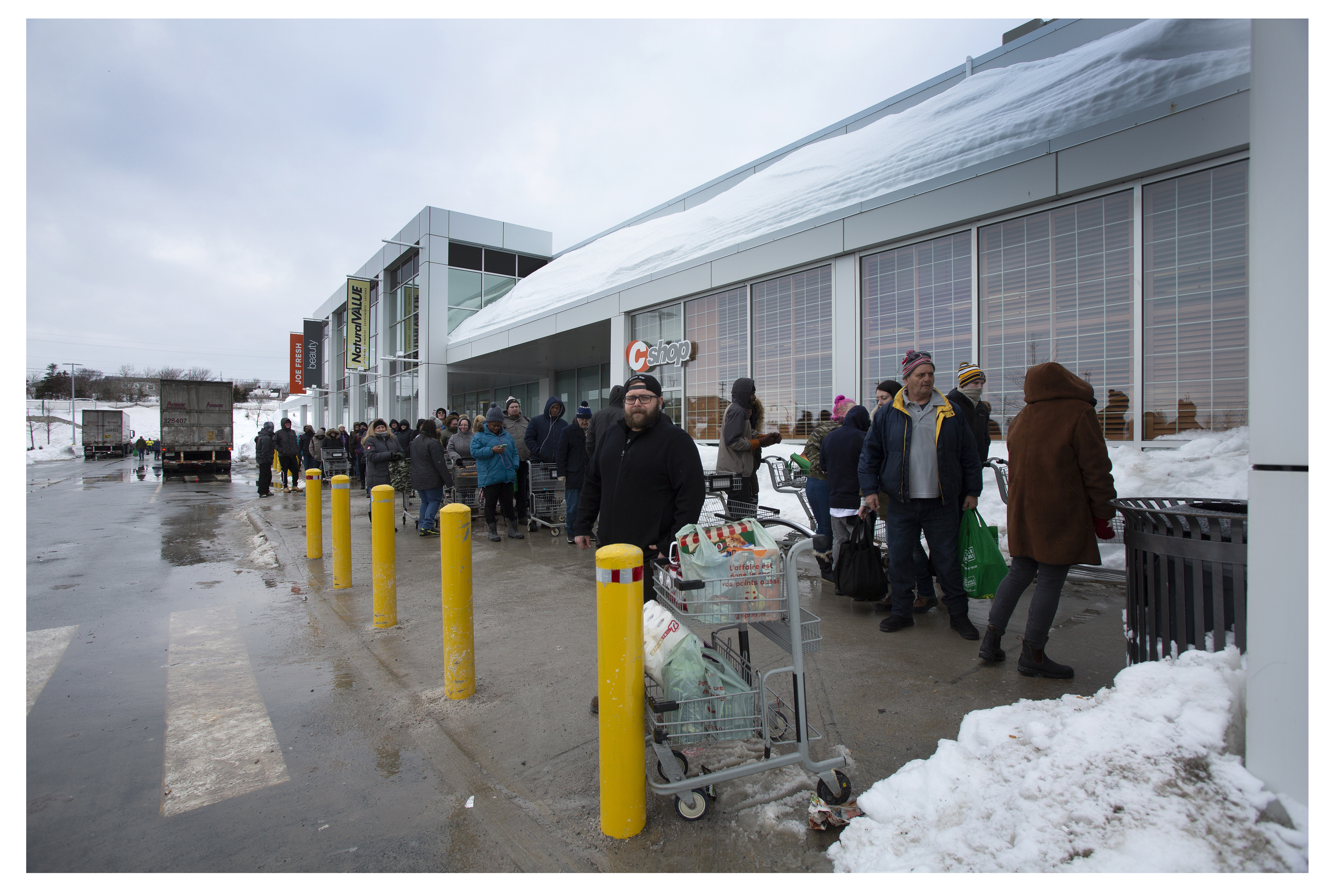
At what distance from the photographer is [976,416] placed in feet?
18.4

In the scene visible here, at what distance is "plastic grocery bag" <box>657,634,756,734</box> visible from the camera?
260 cm

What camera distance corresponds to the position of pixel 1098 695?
252cm

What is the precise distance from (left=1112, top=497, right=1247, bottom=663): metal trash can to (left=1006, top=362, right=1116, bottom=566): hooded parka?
1.35ft

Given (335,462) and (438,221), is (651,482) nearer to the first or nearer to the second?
(335,462)

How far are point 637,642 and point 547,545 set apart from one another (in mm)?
6495

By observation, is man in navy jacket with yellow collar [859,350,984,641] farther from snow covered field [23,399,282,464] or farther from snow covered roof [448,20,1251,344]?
snow covered field [23,399,282,464]

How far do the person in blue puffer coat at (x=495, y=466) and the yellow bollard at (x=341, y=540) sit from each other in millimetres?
2633

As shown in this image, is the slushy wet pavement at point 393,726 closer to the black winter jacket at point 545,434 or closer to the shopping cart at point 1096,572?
the shopping cart at point 1096,572

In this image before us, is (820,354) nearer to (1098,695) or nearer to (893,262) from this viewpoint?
(893,262)

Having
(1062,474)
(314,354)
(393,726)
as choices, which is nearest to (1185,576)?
(1062,474)

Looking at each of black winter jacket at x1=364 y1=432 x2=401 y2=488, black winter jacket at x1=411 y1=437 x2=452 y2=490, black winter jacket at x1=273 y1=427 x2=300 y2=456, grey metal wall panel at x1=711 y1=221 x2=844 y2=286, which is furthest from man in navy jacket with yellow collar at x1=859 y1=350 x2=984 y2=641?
black winter jacket at x1=273 y1=427 x2=300 y2=456

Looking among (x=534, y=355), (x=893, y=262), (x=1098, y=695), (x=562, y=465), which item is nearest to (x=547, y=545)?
(x=562, y=465)

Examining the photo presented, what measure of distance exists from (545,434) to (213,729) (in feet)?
22.1

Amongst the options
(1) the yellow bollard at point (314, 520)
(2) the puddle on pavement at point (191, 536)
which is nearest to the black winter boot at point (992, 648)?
(1) the yellow bollard at point (314, 520)
